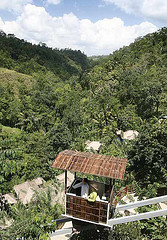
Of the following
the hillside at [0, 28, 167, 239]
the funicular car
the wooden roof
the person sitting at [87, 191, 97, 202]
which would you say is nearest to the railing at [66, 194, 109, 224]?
the funicular car

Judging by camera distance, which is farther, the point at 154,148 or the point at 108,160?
the point at 154,148

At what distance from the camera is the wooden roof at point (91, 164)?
6.20 m

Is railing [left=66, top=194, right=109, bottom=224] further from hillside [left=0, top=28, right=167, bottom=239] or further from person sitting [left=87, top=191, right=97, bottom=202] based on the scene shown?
hillside [left=0, top=28, right=167, bottom=239]

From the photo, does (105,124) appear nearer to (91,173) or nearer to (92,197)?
(92,197)

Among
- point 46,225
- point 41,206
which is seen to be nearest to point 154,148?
point 41,206

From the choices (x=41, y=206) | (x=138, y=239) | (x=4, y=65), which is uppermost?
(x=4, y=65)

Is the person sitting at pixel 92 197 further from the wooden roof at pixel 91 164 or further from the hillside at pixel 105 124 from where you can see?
the hillside at pixel 105 124

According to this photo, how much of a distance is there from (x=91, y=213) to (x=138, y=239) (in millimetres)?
2945

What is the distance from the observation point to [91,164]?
656 cm

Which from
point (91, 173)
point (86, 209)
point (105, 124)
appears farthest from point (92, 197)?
point (105, 124)

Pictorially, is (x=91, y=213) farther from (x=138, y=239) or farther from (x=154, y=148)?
(x=154, y=148)

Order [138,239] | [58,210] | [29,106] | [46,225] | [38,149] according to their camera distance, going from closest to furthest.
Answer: [46,225]
[138,239]
[58,210]
[38,149]
[29,106]

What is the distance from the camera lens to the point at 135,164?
46.5 ft

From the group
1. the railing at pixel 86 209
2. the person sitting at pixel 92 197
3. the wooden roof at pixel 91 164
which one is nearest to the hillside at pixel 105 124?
the wooden roof at pixel 91 164
